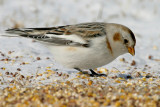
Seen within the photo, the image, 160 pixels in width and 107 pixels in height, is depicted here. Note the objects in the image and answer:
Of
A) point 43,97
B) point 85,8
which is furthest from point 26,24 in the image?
point 43,97

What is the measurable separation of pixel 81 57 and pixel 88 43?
222 millimetres

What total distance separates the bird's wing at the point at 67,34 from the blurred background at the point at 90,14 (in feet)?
10.0

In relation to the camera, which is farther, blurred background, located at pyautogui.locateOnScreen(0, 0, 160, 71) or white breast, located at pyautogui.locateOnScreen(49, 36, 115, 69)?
blurred background, located at pyautogui.locateOnScreen(0, 0, 160, 71)

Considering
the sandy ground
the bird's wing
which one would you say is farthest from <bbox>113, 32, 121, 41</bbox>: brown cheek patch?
the sandy ground

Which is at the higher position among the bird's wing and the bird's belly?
the bird's wing

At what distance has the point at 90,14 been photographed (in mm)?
10836

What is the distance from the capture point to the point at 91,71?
5066mm

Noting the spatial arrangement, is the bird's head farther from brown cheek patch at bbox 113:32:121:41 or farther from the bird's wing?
the bird's wing

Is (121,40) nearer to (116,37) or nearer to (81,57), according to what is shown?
(116,37)

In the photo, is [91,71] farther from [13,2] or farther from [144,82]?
[13,2]

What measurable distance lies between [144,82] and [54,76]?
1.38m

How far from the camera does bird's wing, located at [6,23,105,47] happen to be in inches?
179

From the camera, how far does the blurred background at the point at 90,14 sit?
891 centimetres

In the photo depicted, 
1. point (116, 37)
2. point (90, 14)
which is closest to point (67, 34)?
A: point (116, 37)
